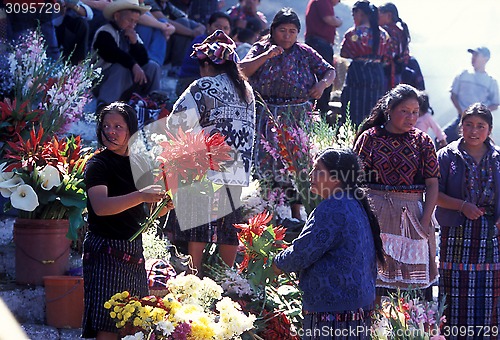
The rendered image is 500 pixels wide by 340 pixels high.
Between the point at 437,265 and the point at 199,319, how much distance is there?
8.78ft

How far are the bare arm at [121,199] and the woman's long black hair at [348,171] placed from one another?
84 centimetres

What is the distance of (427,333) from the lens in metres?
4.25

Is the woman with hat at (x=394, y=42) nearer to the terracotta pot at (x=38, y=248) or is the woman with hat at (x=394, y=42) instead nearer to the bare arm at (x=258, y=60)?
the bare arm at (x=258, y=60)

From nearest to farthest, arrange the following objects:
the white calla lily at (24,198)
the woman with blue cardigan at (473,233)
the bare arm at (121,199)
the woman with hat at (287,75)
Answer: the bare arm at (121,199), the white calla lily at (24,198), the woman with blue cardigan at (473,233), the woman with hat at (287,75)

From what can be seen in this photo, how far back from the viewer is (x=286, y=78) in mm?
7070

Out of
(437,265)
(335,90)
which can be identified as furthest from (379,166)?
(335,90)

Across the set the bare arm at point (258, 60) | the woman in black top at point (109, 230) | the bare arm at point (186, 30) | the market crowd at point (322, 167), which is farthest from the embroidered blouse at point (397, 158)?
the bare arm at point (186, 30)

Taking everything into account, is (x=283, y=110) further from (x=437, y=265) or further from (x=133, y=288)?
(x=133, y=288)

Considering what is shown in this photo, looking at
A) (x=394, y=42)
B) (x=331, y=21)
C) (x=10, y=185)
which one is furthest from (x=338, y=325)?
(x=394, y=42)

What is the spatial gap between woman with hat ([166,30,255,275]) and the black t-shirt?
1.17 m

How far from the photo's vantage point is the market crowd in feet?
13.3

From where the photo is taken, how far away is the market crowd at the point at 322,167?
407 centimetres

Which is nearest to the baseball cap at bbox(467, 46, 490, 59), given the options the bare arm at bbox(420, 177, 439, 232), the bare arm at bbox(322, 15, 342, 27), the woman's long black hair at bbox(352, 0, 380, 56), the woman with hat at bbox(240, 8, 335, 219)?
the woman's long black hair at bbox(352, 0, 380, 56)

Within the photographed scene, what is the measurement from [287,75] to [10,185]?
9.29 feet
